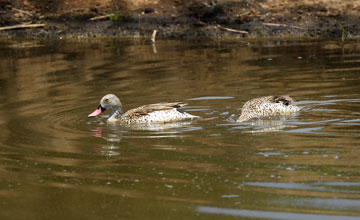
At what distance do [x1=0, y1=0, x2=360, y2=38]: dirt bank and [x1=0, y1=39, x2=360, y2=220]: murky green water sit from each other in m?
2.53

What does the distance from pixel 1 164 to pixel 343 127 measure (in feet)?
14.6

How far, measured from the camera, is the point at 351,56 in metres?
16.9

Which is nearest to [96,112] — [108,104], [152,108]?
[108,104]

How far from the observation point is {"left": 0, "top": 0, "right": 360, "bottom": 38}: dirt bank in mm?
20672

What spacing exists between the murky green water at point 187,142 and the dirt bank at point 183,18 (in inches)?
99.7

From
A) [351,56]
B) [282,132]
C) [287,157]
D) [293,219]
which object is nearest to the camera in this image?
[293,219]

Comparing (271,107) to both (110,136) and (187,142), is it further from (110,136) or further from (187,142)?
(110,136)

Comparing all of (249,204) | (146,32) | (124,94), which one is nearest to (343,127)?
(249,204)

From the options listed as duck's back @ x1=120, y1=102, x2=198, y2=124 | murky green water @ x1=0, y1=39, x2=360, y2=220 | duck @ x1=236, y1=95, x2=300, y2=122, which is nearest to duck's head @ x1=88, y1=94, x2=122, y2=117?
murky green water @ x1=0, y1=39, x2=360, y2=220

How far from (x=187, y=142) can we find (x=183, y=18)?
13075 millimetres

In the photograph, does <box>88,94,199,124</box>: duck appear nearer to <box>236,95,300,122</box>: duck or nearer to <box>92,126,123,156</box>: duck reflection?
<box>92,126,123,156</box>: duck reflection

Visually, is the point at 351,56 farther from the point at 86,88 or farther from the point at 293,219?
the point at 293,219

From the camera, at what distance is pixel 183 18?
22.1m

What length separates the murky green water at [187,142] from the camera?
676 centimetres
